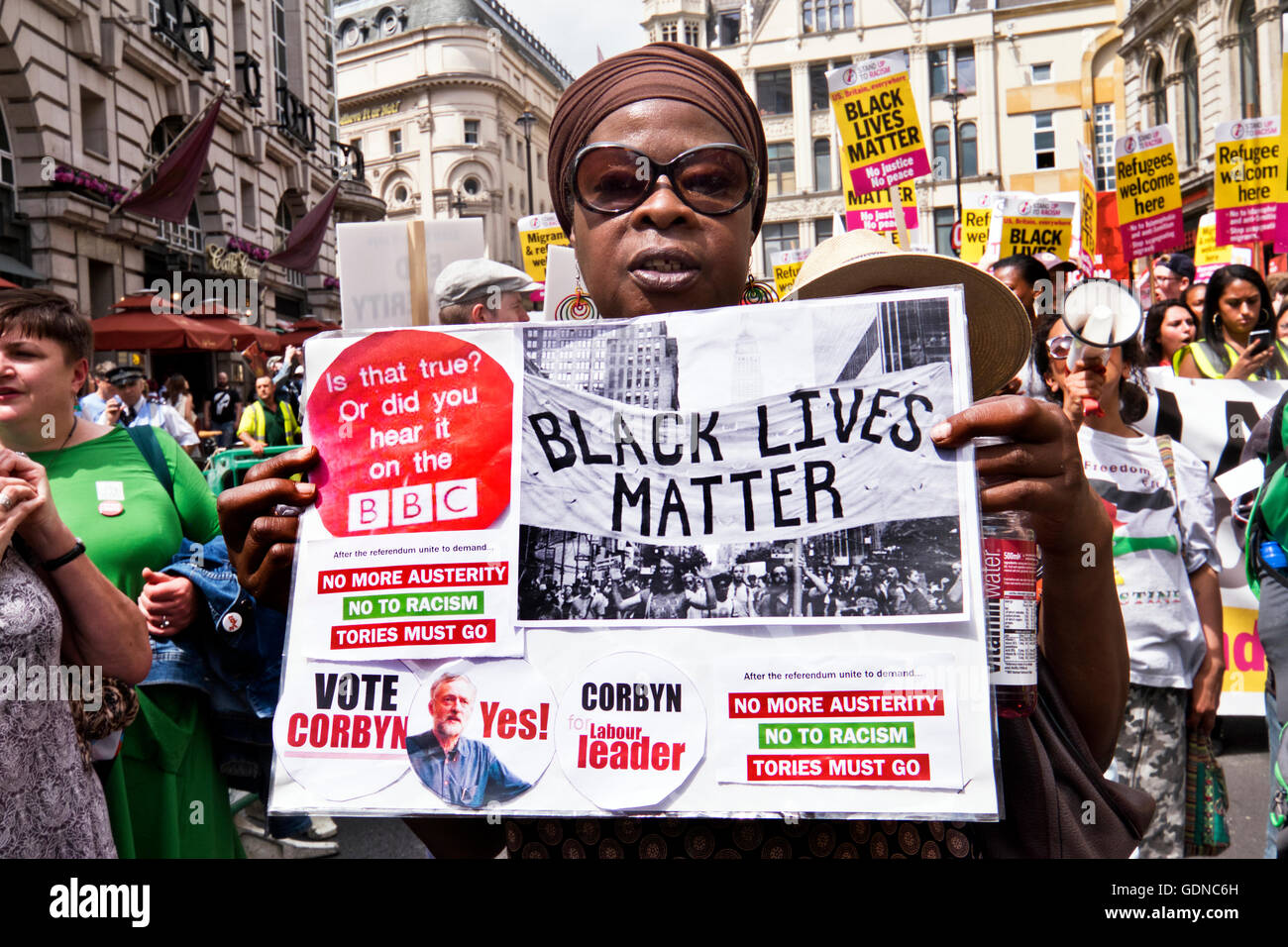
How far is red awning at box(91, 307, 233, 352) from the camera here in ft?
45.8

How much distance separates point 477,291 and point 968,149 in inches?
2029

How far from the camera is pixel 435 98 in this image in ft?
205

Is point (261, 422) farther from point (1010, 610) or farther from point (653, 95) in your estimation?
point (1010, 610)

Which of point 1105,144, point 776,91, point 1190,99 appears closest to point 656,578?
point 1190,99

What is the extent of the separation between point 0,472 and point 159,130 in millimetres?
22746

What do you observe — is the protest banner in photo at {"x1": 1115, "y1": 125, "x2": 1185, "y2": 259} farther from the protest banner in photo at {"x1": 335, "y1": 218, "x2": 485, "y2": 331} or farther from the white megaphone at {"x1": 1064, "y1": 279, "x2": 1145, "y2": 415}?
the protest banner in photo at {"x1": 335, "y1": 218, "x2": 485, "y2": 331}

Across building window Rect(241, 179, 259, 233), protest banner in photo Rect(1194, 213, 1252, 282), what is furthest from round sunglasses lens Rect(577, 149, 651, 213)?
building window Rect(241, 179, 259, 233)

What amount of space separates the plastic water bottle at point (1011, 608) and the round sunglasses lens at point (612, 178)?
2.40ft

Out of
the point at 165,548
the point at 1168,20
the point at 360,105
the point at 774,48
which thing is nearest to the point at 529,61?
the point at 360,105

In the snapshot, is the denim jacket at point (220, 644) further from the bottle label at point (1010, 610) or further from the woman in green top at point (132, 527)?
the bottle label at point (1010, 610)

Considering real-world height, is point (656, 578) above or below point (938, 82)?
below

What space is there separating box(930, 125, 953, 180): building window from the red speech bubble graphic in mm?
52645

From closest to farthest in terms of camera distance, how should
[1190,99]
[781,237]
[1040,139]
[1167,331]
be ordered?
1. [1167,331]
2. [1190,99]
3. [1040,139]
4. [781,237]

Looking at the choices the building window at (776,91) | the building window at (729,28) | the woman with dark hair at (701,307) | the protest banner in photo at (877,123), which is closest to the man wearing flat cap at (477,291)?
the woman with dark hair at (701,307)
